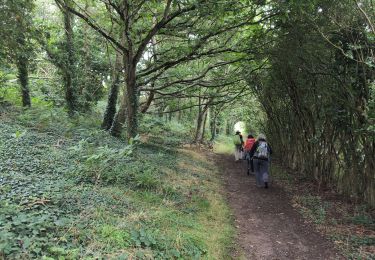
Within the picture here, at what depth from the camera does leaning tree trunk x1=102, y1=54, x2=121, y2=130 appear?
1284 centimetres

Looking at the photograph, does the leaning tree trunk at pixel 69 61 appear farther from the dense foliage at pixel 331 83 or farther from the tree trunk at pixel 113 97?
the dense foliage at pixel 331 83

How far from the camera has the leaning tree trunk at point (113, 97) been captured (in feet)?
42.1

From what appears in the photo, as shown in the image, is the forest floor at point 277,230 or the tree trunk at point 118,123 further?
the tree trunk at point 118,123

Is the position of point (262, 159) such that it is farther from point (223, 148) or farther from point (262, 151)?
point (223, 148)

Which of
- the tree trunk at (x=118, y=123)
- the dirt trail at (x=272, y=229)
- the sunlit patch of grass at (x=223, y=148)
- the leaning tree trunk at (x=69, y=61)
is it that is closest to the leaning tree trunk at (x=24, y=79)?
the leaning tree trunk at (x=69, y=61)

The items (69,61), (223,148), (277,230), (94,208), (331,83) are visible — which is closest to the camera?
(94,208)

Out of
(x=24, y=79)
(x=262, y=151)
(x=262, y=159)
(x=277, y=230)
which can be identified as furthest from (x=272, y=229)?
(x=24, y=79)

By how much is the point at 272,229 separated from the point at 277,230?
10 cm

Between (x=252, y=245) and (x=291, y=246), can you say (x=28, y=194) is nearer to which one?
(x=252, y=245)

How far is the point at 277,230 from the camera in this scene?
677cm

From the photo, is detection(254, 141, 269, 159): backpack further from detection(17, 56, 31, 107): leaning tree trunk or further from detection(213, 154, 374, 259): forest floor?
detection(17, 56, 31, 107): leaning tree trunk

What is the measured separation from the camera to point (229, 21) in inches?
347

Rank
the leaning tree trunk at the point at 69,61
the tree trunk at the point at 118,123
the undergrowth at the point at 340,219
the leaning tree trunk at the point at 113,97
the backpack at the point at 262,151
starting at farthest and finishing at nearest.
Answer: the leaning tree trunk at the point at 113,97, the tree trunk at the point at 118,123, the leaning tree trunk at the point at 69,61, the backpack at the point at 262,151, the undergrowth at the point at 340,219

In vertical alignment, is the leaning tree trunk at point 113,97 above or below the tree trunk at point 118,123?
above
